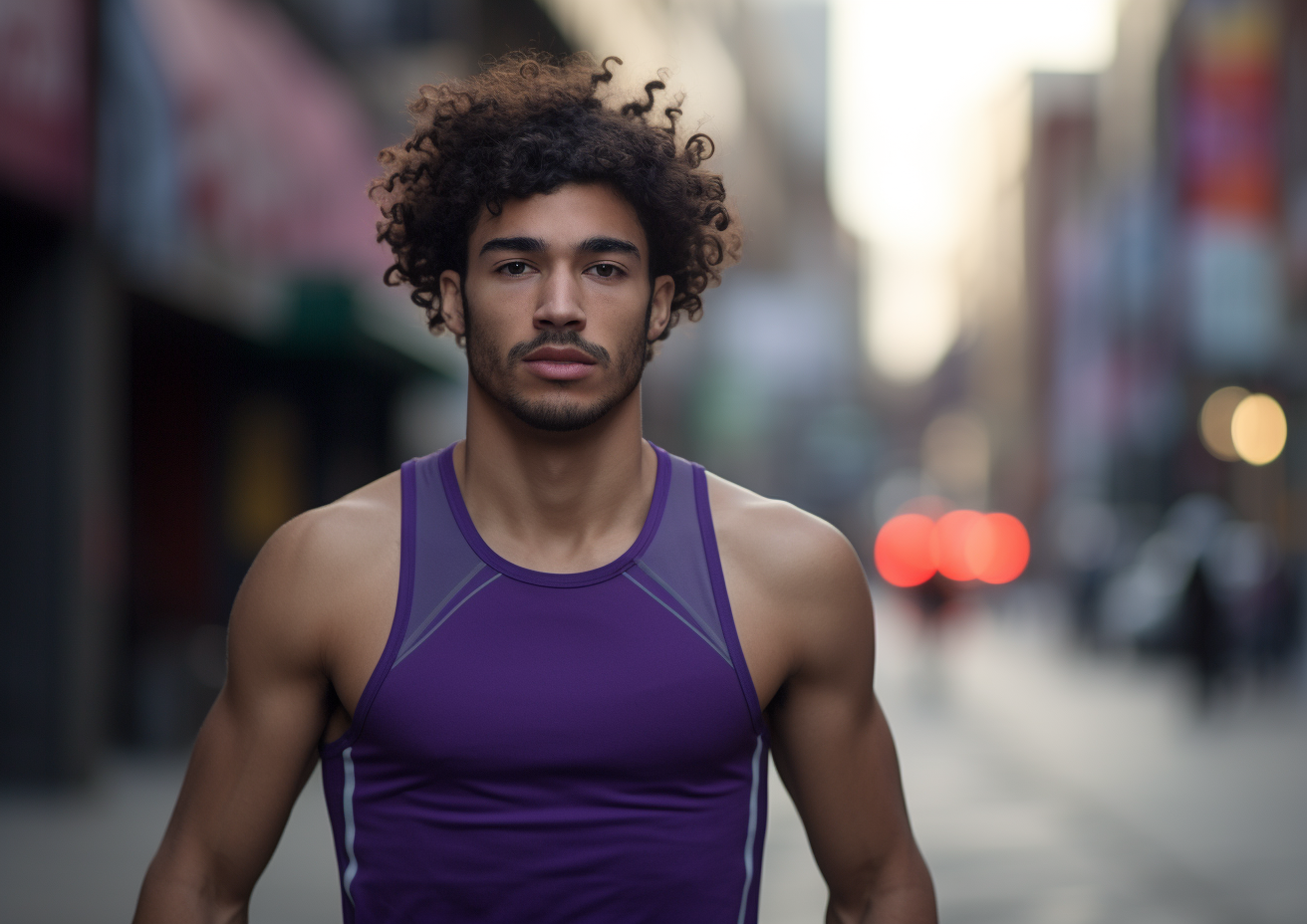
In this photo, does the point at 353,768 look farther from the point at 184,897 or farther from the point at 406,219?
the point at 406,219

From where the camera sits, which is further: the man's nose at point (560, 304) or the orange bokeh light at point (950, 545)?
the orange bokeh light at point (950, 545)

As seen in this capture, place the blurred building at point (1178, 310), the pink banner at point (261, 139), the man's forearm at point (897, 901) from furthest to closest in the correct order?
the blurred building at point (1178, 310) < the pink banner at point (261, 139) < the man's forearm at point (897, 901)

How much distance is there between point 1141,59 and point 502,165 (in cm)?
4619

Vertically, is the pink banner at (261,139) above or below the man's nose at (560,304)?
above

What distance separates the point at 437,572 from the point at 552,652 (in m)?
0.25

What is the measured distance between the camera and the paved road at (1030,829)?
25.4 feet

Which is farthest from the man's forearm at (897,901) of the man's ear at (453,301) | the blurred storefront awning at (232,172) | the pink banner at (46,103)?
the pink banner at (46,103)

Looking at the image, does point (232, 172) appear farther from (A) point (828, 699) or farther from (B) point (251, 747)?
(A) point (828, 699)

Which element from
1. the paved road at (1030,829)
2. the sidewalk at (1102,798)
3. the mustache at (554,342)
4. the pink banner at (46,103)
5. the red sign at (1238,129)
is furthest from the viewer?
the red sign at (1238,129)

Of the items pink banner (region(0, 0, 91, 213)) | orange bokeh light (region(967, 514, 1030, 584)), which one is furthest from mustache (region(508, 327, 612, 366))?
orange bokeh light (region(967, 514, 1030, 584))

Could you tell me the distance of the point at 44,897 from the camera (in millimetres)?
7637

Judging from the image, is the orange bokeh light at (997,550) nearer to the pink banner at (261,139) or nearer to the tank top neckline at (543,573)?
the pink banner at (261,139)

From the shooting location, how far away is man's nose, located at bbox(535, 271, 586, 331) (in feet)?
8.71

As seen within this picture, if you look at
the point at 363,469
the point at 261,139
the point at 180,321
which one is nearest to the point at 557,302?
the point at 261,139
